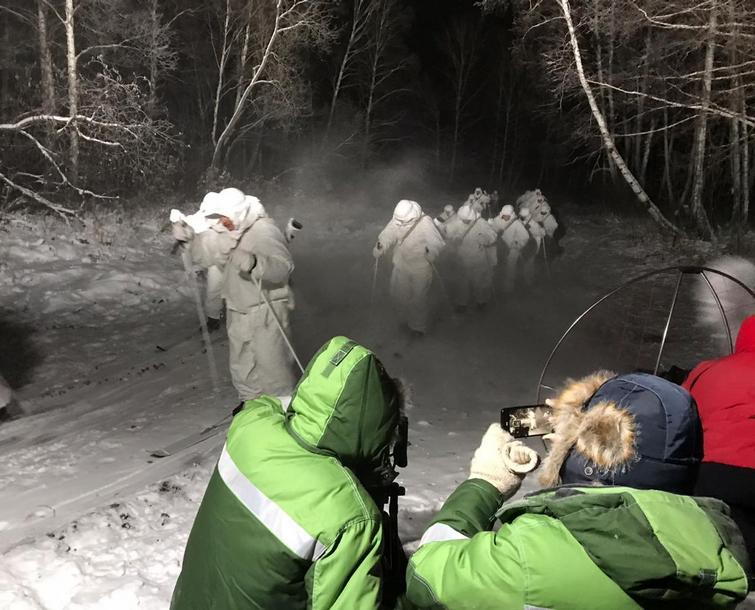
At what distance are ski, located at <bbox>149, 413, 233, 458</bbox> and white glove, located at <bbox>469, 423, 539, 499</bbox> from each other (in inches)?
154

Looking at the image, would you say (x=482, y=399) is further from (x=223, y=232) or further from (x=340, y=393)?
(x=340, y=393)

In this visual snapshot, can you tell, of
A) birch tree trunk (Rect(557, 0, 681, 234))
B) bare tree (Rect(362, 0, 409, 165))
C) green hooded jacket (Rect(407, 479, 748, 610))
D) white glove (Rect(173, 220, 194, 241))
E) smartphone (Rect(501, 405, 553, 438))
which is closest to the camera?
Result: green hooded jacket (Rect(407, 479, 748, 610))

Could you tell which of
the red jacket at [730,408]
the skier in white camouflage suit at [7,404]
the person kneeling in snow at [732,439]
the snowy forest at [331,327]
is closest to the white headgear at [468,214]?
the snowy forest at [331,327]

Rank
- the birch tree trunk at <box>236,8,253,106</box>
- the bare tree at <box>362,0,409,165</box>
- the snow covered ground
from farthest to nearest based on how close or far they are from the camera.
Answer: the bare tree at <box>362,0,409,165</box>
the birch tree trunk at <box>236,8,253,106</box>
the snow covered ground

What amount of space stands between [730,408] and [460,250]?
10.4 meters

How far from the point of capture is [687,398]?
1912mm

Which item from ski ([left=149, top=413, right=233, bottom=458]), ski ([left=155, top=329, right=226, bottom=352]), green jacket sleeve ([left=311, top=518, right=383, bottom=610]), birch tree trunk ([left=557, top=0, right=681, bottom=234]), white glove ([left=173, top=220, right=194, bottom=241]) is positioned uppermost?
birch tree trunk ([left=557, top=0, right=681, bottom=234])

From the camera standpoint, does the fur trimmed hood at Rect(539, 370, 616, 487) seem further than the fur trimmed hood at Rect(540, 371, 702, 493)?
Yes

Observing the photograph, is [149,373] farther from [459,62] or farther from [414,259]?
[459,62]

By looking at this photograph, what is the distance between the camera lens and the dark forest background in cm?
1447

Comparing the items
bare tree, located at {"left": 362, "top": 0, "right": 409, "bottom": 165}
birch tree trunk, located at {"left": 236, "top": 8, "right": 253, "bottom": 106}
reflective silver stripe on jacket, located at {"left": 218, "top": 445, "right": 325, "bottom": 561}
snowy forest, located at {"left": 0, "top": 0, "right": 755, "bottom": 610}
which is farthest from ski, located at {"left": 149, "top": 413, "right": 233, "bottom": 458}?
bare tree, located at {"left": 362, "top": 0, "right": 409, "bottom": 165}

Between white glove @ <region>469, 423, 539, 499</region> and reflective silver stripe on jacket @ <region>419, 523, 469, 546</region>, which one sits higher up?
white glove @ <region>469, 423, 539, 499</region>

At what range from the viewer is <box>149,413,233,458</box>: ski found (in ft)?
18.0

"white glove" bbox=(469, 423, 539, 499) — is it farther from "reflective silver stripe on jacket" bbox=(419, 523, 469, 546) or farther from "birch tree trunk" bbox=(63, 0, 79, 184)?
"birch tree trunk" bbox=(63, 0, 79, 184)
